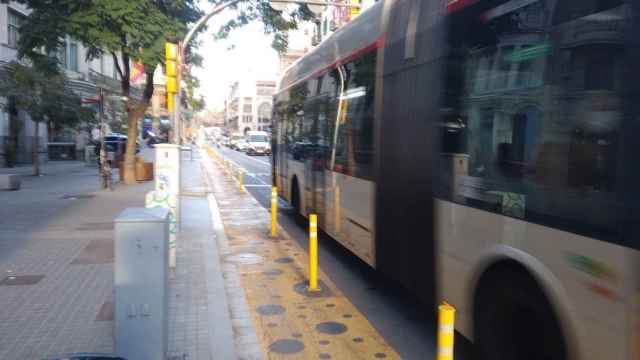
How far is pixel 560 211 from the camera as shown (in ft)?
10.8

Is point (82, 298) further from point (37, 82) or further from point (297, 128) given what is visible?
point (37, 82)

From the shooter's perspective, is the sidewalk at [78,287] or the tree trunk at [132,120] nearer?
the sidewalk at [78,287]

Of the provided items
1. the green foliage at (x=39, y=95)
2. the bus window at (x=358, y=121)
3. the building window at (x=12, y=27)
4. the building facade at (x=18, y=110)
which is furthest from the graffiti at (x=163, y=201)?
the building window at (x=12, y=27)

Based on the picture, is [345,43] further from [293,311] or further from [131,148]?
[131,148]

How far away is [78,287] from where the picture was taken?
22.2 ft

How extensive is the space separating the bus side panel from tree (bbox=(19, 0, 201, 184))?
9297 millimetres

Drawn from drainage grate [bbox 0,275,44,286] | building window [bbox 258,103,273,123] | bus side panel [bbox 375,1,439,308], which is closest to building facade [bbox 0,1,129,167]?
drainage grate [bbox 0,275,44,286]

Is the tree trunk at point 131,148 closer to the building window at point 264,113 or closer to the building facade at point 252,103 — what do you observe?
the building window at point 264,113

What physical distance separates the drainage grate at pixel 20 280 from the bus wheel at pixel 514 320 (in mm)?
5599

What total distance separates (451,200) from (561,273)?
4.86 feet

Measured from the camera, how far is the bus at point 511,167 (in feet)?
9.65

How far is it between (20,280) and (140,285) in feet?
12.8

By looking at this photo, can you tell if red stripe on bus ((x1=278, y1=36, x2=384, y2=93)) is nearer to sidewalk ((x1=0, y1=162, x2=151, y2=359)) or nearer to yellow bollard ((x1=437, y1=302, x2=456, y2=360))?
yellow bollard ((x1=437, y1=302, x2=456, y2=360))

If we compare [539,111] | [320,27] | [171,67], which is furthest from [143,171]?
[539,111]
